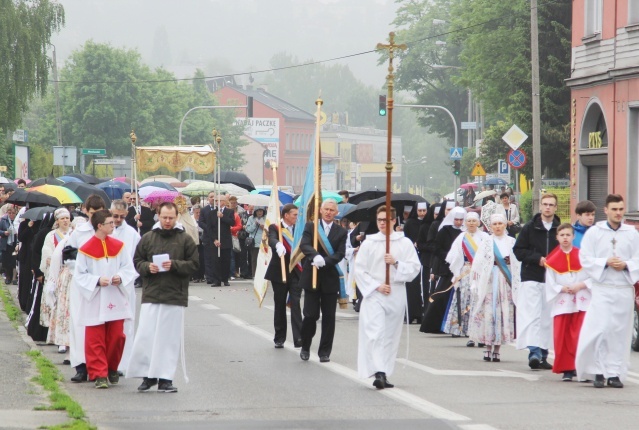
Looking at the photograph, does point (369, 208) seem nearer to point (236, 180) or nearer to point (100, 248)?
point (100, 248)

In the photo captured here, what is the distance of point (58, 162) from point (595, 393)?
127 feet

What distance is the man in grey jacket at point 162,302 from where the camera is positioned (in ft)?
39.7

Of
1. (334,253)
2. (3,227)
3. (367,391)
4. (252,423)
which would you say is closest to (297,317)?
(334,253)

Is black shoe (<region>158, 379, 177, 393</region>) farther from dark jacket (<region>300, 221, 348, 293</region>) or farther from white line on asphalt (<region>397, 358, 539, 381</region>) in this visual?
dark jacket (<region>300, 221, 348, 293</region>)

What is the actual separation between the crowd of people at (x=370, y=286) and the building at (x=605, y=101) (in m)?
13.7

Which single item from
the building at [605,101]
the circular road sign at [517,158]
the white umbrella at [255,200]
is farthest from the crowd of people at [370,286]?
the circular road sign at [517,158]

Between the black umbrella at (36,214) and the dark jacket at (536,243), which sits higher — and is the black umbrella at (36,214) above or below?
above

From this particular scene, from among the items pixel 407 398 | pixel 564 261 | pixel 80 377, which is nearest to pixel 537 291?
pixel 564 261

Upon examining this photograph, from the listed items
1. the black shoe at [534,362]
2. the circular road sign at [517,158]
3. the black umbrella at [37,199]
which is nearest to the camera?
the black shoe at [534,362]

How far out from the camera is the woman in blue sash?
15.3 metres

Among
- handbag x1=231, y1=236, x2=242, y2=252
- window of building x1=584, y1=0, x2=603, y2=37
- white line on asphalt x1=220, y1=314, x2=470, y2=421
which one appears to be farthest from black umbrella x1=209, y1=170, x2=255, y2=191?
white line on asphalt x1=220, y1=314, x2=470, y2=421

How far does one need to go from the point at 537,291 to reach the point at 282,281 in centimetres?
320

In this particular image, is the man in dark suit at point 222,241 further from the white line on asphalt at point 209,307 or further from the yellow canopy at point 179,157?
the yellow canopy at point 179,157

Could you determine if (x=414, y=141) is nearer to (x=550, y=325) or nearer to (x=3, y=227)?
(x=3, y=227)
